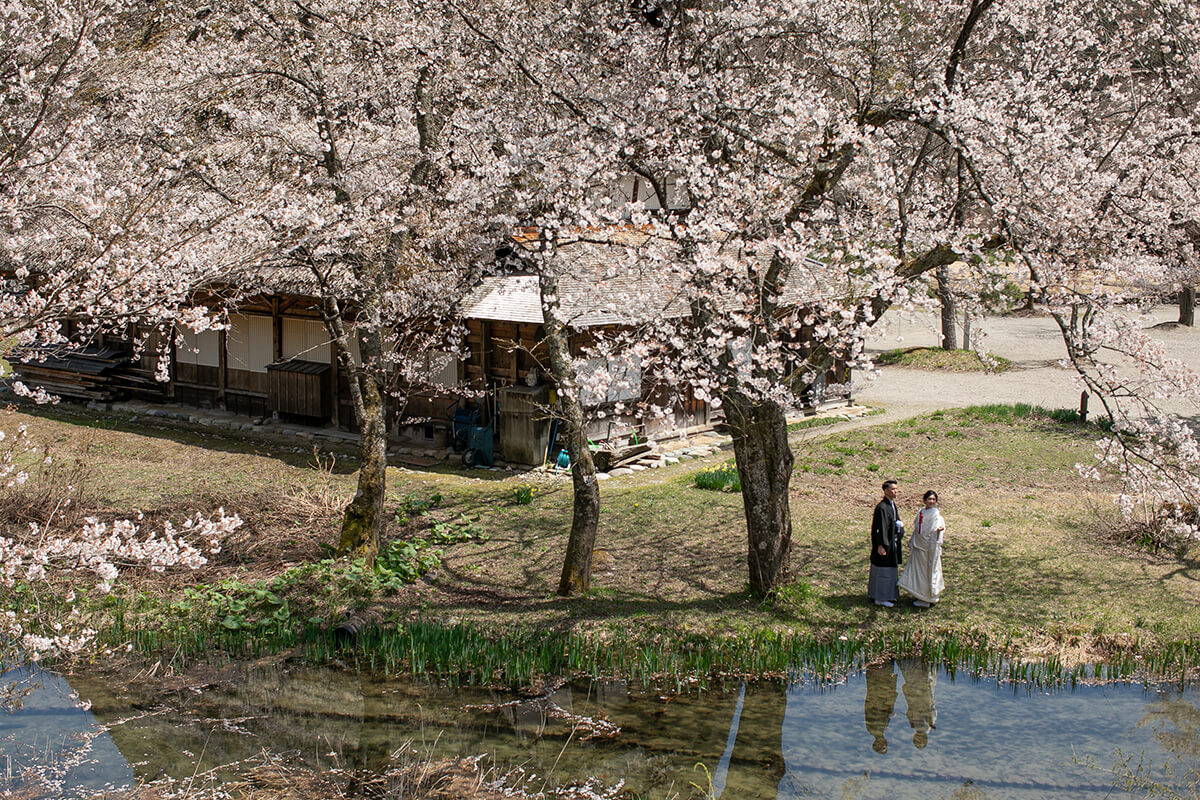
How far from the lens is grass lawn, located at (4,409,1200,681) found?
9883 mm

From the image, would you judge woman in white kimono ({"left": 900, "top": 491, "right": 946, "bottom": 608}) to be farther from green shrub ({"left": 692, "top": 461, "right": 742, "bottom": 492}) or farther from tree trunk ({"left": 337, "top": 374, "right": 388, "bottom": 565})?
tree trunk ({"left": 337, "top": 374, "right": 388, "bottom": 565})

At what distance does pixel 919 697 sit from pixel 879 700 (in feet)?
1.26

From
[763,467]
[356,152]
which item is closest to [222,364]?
[356,152]

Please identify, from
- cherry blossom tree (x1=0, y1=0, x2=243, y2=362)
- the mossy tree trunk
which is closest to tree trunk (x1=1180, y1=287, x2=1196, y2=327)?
the mossy tree trunk

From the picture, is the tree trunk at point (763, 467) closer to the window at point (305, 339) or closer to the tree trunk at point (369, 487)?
the tree trunk at point (369, 487)

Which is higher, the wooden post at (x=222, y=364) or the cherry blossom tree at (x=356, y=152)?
the cherry blossom tree at (x=356, y=152)

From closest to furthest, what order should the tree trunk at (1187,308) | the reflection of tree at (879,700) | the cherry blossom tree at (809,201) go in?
the reflection of tree at (879,700) < the cherry blossom tree at (809,201) < the tree trunk at (1187,308)

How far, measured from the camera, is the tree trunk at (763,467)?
998cm

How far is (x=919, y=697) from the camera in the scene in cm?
851

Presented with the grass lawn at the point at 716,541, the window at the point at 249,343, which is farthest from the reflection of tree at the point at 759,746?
the window at the point at 249,343

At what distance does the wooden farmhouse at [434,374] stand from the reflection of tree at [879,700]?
5.55 m

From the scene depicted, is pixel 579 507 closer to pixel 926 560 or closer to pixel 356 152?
pixel 926 560

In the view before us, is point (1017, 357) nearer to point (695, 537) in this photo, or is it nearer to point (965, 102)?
point (695, 537)

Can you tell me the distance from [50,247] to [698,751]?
1344 centimetres
